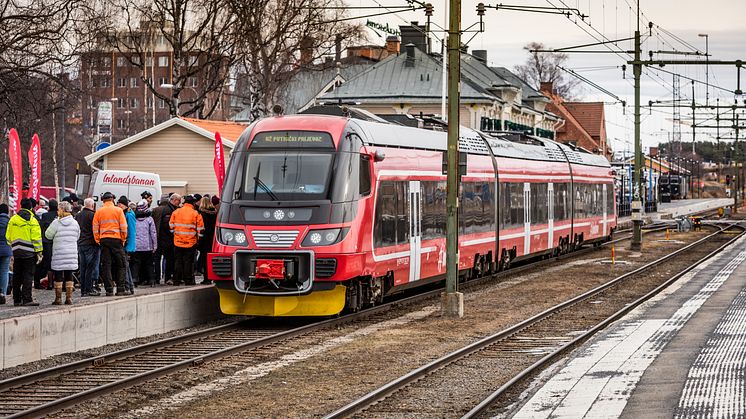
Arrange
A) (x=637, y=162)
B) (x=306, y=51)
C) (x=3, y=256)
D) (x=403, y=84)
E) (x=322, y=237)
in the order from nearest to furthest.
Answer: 1. (x=3, y=256)
2. (x=322, y=237)
3. (x=637, y=162)
4. (x=306, y=51)
5. (x=403, y=84)

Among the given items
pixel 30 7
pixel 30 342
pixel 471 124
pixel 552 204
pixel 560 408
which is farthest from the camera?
pixel 471 124

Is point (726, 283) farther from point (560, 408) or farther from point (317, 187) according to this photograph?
point (560, 408)

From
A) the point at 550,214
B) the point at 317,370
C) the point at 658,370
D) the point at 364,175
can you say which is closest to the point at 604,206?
the point at 550,214

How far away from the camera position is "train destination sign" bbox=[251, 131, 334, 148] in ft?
66.1

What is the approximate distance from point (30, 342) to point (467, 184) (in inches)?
507

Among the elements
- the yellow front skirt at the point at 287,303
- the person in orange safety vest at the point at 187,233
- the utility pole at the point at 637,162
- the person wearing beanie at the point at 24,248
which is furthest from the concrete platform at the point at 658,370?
the utility pole at the point at 637,162

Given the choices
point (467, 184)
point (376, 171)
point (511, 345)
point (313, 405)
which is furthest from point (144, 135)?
point (313, 405)

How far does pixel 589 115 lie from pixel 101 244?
109839 millimetres

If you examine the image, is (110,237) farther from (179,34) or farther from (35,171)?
(179,34)

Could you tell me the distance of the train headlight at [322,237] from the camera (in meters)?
19.5

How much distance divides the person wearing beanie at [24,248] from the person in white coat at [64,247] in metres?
0.27

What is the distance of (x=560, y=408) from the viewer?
12.3 metres

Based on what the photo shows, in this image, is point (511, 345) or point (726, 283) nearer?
point (511, 345)

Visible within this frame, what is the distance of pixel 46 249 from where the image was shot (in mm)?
21734
